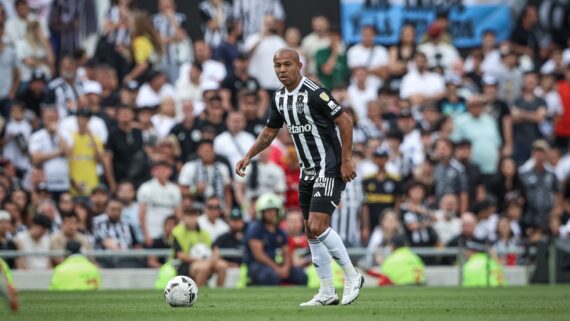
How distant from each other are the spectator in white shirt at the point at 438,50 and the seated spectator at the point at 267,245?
6.34 metres

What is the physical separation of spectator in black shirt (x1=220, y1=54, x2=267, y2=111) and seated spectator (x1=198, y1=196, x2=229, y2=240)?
2.76 meters

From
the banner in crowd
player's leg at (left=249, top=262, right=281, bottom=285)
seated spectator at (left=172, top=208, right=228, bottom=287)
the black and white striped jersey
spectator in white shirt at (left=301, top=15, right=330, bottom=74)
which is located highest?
the banner in crowd

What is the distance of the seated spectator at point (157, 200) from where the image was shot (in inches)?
781

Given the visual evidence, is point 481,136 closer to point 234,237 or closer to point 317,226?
point 234,237

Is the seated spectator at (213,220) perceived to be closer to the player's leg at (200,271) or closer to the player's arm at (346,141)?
the player's leg at (200,271)

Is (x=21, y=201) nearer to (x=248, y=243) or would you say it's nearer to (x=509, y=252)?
(x=248, y=243)

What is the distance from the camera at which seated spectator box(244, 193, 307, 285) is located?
1853 centimetres

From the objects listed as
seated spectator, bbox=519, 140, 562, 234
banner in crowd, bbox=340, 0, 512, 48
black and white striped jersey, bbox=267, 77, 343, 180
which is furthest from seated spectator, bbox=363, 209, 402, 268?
black and white striped jersey, bbox=267, 77, 343, 180

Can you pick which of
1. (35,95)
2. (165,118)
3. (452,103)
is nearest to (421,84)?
(452,103)

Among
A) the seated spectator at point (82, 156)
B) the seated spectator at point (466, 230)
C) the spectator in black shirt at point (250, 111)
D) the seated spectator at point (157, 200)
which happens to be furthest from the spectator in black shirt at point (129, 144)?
the seated spectator at point (466, 230)

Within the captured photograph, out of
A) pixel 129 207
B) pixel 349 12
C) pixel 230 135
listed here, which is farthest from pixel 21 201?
pixel 349 12

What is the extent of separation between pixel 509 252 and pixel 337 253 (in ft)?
26.9

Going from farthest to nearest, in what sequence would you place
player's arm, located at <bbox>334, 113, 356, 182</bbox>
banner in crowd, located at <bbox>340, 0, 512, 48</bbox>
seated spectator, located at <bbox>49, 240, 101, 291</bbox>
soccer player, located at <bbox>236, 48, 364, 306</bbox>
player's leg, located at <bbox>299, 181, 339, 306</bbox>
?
banner in crowd, located at <bbox>340, 0, 512, 48</bbox> → seated spectator, located at <bbox>49, 240, 101, 291</bbox> → player's leg, located at <bbox>299, 181, 339, 306</bbox> → soccer player, located at <bbox>236, 48, 364, 306</bbox> → player's arm, located at <bbox>334, 113, 356, 182</bbox>

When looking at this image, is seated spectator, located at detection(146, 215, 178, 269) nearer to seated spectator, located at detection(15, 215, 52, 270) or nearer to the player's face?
seated spectator, located at detection(15, 215, 52, 270)
